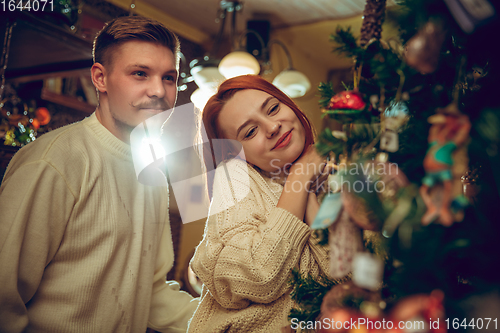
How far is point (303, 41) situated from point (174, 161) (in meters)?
1.89

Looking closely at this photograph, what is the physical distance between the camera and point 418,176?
45 cm

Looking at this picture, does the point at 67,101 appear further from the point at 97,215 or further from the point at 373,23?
the point at 373,23

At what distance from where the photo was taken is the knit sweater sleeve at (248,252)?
69cm

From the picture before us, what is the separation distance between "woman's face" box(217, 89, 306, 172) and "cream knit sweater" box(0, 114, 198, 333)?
41 cm

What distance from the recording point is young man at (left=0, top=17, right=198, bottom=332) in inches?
32.4

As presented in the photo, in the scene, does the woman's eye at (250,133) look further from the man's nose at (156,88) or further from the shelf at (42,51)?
the shelf at (42,51)

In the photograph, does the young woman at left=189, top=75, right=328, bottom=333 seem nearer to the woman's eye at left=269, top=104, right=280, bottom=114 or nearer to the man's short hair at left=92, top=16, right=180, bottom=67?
the woman's eye at left=269, top=104, right=280, bottom=114

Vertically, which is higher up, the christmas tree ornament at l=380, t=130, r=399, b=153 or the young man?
the christmas tree ornament at l=380, t=130, r=399, b=153

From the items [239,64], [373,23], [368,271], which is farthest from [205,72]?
[368,271]

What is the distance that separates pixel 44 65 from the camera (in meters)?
1.53

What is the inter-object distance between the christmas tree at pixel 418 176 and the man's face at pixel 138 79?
636 mm

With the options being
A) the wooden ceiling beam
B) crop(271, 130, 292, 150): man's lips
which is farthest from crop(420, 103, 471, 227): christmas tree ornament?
the wooden ceiling beam

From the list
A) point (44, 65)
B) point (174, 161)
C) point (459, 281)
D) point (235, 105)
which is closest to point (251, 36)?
point (174, 161)

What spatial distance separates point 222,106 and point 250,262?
1.55 ft
